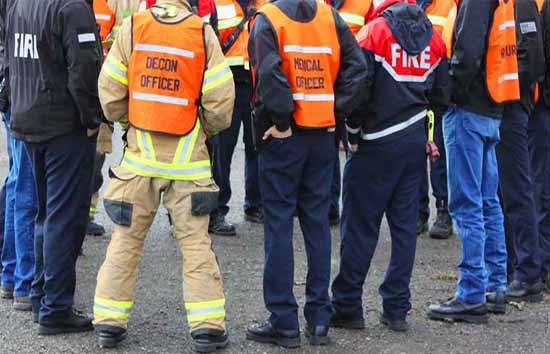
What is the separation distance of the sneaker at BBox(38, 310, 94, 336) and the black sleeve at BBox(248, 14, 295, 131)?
1.80m

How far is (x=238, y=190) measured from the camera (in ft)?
34.2

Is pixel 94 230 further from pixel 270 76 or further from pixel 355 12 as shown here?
pixel 270 76

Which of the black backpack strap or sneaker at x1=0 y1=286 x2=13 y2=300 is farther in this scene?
the black backpack strap

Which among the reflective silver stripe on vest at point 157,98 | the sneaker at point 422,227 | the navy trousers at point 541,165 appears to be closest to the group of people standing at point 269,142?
the reflective silver stripe on vest at point 157,98

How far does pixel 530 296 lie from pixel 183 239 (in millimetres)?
2740

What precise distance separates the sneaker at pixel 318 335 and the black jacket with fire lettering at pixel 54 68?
1.88 m

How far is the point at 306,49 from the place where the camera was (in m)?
6.02

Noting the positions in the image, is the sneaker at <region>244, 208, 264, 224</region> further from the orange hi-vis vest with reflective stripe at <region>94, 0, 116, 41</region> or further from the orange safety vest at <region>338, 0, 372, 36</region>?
the orange hi-vis vest with reflective stripe at <region>94, 0, 116, 41</region>

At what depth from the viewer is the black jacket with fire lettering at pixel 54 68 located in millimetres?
6062

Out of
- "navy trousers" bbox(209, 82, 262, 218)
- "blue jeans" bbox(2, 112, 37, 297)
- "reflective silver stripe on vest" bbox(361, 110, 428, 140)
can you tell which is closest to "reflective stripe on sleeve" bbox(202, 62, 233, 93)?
"reflective silver stripe on vest" bbox(361, 110, 428, 140)

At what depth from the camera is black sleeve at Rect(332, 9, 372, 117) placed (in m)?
6.08

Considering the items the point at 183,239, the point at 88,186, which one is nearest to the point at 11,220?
the point at 88,186

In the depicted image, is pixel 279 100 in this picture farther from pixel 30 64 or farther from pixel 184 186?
pixel 30 64

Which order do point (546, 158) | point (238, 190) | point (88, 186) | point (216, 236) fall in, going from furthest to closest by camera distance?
point (238, 190) → point (216, 236) → point (546, 158) → point (88, 186)
